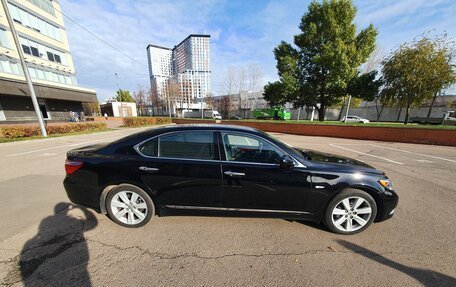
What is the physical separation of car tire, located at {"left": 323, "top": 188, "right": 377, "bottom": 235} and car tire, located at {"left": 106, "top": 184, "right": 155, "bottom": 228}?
8.73 ft

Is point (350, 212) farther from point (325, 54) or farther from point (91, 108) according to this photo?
point (91, 108)

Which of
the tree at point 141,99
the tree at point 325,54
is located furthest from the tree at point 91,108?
the tree at point 325,54

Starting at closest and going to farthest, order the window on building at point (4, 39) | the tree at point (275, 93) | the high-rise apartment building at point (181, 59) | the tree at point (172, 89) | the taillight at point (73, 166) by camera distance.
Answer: the taillight at point (73, 166)
the tree at point (275, 93)
the window on building at point (4, 39)
the high-rise apartment building at point (181, 59)
the tree at point (172, 89)

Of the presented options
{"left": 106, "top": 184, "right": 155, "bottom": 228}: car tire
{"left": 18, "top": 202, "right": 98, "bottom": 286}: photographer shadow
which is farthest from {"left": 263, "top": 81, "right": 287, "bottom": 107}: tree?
{"left": 18, "top": 202, "right": 98, "bottom": 286}: photographer shadow

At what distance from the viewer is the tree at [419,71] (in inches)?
569

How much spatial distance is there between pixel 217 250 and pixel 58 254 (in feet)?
6.28

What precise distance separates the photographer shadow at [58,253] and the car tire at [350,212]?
3071 millimetres

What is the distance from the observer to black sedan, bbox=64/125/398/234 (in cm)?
262

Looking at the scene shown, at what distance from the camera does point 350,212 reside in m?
2.73

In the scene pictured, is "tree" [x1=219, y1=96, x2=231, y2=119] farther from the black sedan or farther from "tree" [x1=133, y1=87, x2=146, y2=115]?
the black sedan

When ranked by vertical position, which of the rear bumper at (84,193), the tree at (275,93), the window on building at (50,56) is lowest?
the rear bumper at (84,193)

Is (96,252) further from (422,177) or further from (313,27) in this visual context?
(313,27)

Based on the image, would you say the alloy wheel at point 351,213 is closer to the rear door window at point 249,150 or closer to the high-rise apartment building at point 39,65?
the rear door window at point 249,150

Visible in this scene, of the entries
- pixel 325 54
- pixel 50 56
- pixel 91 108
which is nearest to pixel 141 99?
pixel 91 108
